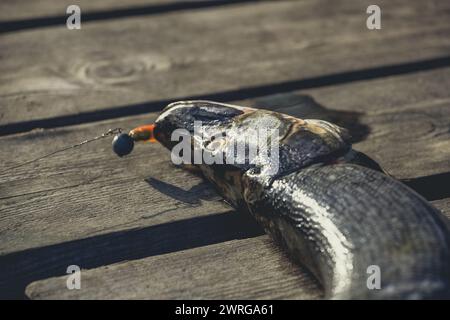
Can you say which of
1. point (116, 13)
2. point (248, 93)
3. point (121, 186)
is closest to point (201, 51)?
point (248, 93)

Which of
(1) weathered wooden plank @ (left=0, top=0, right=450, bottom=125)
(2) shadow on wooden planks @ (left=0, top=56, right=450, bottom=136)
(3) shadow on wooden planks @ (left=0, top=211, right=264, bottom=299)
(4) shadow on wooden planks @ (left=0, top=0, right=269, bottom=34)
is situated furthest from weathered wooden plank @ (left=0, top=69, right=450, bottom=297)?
(4) shadow on wooden planks @ (left=0, top=0, right=269, bottom=34)

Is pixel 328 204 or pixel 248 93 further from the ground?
pixel 248 93

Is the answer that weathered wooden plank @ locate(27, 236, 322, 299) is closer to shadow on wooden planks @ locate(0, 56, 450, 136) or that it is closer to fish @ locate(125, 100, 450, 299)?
fish @ locate(125, 100, 450, 299)

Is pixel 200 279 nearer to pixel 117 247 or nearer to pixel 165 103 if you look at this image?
pixel 117 247

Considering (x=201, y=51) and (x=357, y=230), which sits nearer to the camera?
(x=357, y=230)

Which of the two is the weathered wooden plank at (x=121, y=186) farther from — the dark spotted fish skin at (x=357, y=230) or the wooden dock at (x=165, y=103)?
the dark spotted fish skin at (x=357, y=230)

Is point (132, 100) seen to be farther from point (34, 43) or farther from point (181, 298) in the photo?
A: point (181, 298)

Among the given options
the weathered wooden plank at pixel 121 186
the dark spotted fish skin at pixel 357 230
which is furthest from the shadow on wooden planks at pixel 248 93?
the dark spotted fish skin at pixel 357 230
